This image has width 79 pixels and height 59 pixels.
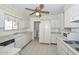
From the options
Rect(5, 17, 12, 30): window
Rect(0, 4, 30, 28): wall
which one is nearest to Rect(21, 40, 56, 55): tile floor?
Rect(5, 17, 12, 30): window

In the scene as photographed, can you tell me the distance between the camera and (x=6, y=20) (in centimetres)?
280

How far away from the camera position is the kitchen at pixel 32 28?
1904mm

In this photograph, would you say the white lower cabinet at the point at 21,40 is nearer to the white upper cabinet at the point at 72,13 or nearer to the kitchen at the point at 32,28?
the kitchen at the point at 32,28

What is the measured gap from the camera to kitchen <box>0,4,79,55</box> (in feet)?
6.25

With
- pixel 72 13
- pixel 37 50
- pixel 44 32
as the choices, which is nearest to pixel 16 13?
pixel 37 50

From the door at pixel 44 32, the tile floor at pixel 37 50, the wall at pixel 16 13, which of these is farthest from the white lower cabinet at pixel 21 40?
the door at pixel 44 32

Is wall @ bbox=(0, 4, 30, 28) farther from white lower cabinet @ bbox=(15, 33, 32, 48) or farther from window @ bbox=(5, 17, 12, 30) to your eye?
white lower cabinet @ bbox=(15, 33, 32, 48)

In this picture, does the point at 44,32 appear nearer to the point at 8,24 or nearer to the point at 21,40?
the point at 21,40

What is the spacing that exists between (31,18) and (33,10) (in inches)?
14.7

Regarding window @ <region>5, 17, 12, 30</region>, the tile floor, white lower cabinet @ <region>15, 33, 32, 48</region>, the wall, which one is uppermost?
the wall
